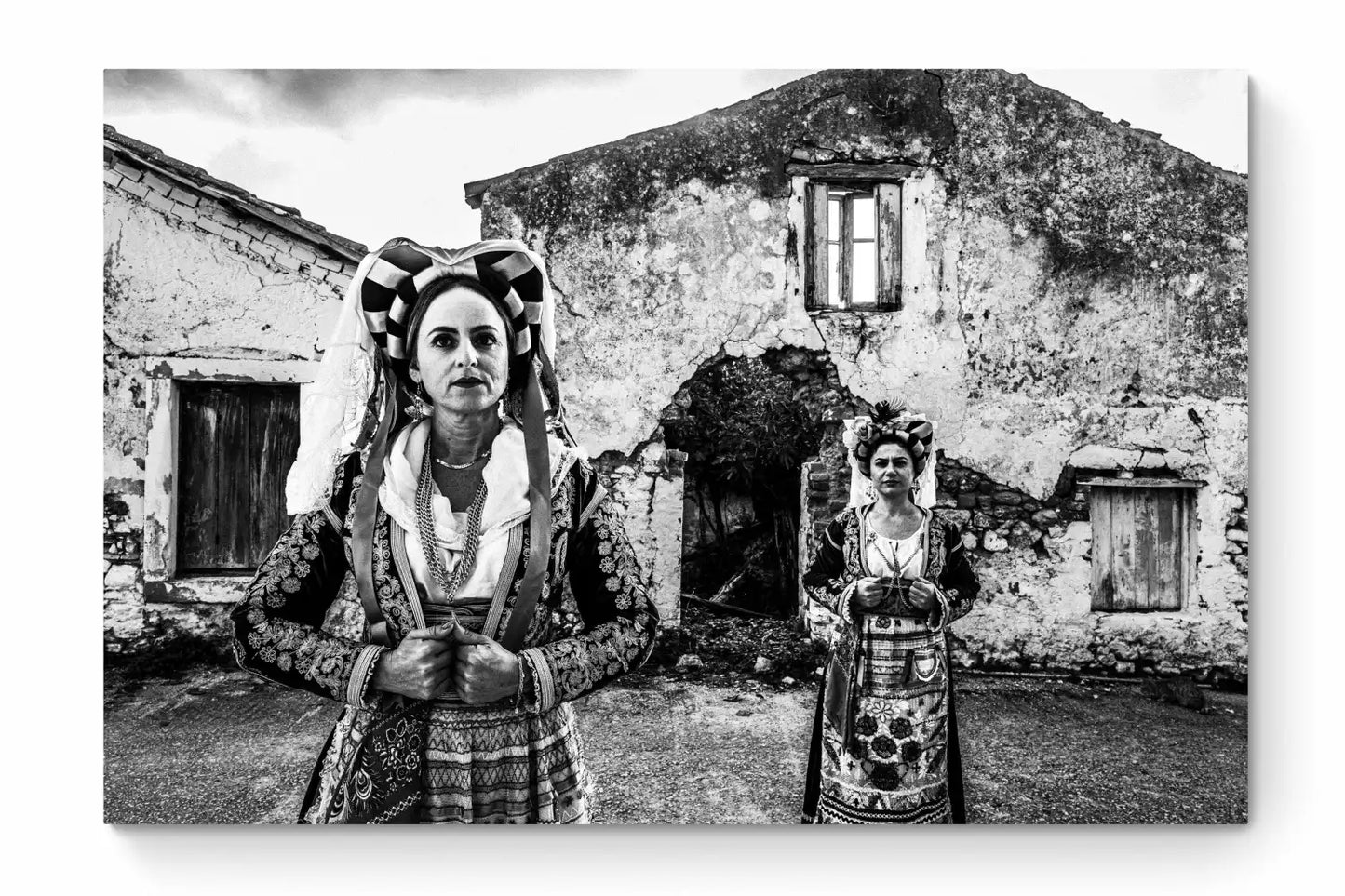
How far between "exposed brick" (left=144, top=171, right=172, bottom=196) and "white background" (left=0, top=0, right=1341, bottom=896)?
0.49ft

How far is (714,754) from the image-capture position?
280cm

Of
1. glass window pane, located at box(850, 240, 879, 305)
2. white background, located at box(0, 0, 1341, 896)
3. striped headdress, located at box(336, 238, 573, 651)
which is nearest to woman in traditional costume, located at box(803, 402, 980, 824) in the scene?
white background, located at box(0, 0, 1341, 896)

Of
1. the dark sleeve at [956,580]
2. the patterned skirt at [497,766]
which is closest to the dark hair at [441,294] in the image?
the patterned skirt at [497,766]

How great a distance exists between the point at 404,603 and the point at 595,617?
45 centimetres

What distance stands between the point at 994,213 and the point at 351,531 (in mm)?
1998

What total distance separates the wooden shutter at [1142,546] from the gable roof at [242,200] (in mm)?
2308

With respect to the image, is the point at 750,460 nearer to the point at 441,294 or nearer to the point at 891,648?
the point at 891,648

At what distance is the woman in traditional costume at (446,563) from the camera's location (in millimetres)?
2285

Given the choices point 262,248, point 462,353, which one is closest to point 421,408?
point 462,353

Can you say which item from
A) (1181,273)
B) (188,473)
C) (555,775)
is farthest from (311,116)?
(1181,273)

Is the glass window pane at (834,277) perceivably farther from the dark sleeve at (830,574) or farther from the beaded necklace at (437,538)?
the beaded necklace at (437,538)
